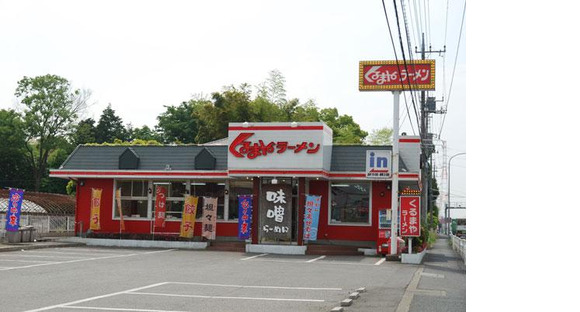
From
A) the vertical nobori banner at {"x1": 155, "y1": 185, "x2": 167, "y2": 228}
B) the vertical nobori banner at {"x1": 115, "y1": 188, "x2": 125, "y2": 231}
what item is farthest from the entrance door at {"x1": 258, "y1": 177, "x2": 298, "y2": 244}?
the vertical nobori banner at {"x1": 115, "y1": 188, "x2": 125, "y2": 231}

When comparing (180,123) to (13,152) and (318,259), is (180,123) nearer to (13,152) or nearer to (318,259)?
(13,152)

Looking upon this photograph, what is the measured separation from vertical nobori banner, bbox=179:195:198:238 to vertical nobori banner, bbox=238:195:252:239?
6.18 feet

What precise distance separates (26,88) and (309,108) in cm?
2178

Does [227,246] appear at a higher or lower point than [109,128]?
lower

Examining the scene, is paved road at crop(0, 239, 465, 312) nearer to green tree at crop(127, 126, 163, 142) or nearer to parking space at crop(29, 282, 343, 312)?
parking space at crop(29, 282, 343, 312)

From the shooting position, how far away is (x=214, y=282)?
12.8 metres

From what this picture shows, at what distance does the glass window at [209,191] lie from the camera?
24.7 m

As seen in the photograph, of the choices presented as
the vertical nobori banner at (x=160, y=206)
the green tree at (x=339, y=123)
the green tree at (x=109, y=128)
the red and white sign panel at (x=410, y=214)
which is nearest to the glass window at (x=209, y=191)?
the vertical nobori banner at (x=160, y=206)

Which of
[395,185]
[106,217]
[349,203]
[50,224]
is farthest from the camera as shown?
[50,224]

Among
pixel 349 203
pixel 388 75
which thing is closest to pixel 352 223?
pixel 349 203

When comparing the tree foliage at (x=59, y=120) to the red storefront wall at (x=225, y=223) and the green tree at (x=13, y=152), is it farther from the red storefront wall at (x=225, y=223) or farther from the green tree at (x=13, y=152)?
the red storefront wall at (x=225, y=223)

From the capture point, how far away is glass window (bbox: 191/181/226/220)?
24703 mm

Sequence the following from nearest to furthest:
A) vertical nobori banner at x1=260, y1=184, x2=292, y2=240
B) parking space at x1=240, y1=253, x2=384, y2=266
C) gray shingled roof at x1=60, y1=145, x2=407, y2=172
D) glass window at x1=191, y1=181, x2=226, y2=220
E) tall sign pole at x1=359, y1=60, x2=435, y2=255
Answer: parking space at x1=240, y1=253, x2=384, y2=266 < tall sign pole at x1=359, y1=60, x2=435, y2=255 < vertical nobori banner at x1=260, y1=184, x2=292, y2=240 < gray shingled roof at x1=60, y1=145, x2=407, y2=172 < glass window at x1=191, y1=181, x2=226, y2=220

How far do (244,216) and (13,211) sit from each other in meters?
7.37
